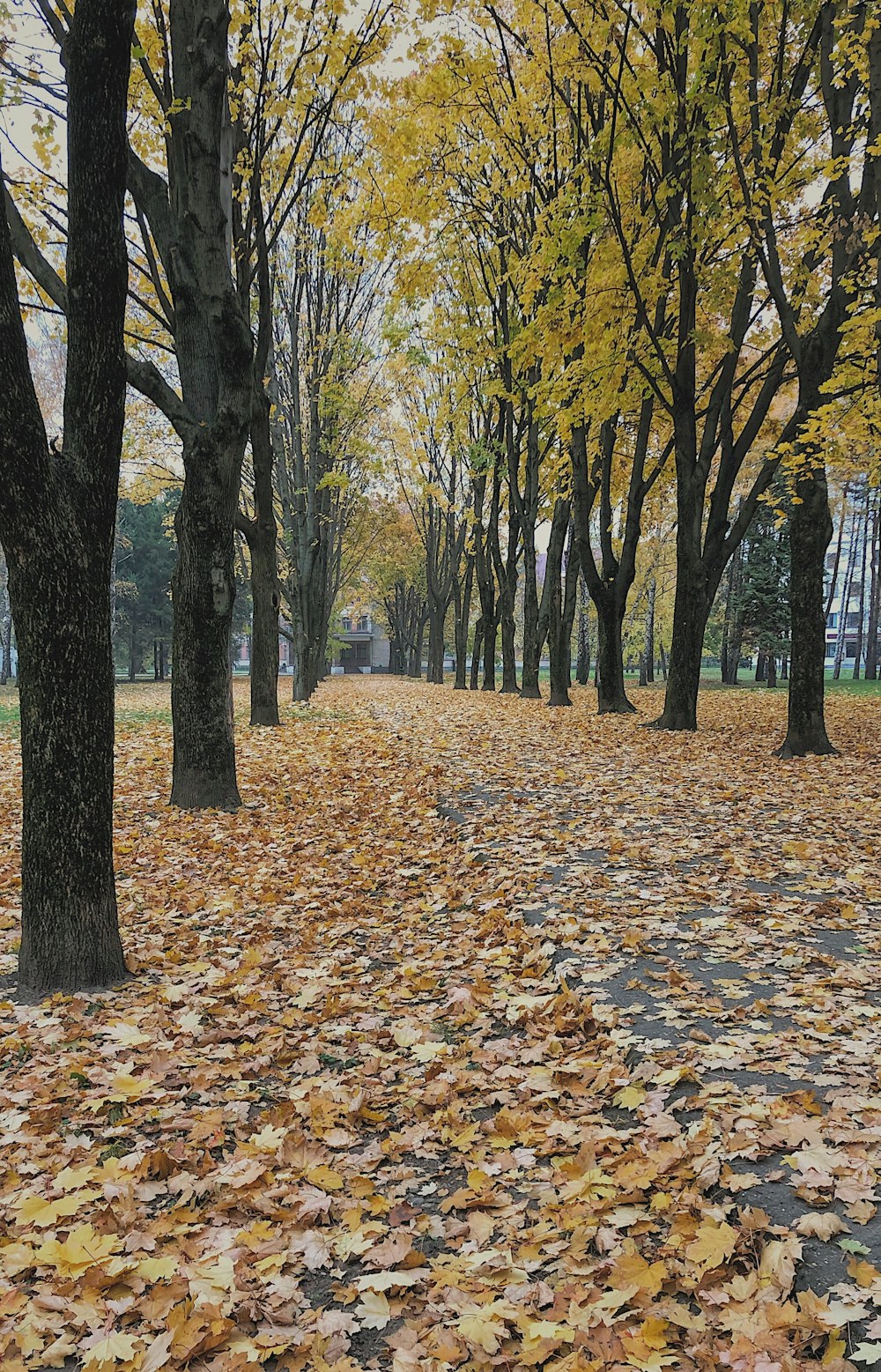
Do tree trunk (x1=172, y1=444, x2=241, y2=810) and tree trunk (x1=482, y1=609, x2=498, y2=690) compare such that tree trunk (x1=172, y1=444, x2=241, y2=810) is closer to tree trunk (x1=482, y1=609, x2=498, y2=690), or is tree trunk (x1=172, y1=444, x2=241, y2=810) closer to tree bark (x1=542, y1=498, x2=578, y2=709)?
tree bark (x1=542, y1=498, x2=578, y2=709)

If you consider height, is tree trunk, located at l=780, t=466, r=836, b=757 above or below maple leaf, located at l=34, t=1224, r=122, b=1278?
above

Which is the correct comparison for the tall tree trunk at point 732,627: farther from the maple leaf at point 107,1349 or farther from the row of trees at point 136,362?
the maple leaf at point 107,1349

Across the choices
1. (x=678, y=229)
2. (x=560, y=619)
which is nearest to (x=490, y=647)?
(x=560, y=619)

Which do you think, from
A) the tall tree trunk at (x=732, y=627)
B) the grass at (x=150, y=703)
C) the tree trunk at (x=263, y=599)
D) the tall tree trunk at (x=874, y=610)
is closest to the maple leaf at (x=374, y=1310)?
the tree trunk at (x=263, y=599)

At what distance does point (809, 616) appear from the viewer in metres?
10.3

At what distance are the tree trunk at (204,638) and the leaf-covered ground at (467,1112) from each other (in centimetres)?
144

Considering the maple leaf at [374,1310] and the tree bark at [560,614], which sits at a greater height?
the tree bark at [560,614]

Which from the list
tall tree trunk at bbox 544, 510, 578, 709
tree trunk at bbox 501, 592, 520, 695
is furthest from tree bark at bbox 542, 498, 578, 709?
tree trunk at bbox 501, 592, 520, 695

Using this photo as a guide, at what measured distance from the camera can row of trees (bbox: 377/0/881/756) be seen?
983 centimetres

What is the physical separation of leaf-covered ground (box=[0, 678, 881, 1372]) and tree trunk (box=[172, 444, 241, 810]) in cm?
144

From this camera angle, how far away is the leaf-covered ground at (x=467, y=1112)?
2.13 meters

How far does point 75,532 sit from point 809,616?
9.10 metres

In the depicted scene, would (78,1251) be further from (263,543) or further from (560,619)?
(560,619)

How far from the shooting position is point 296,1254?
2.48 m
